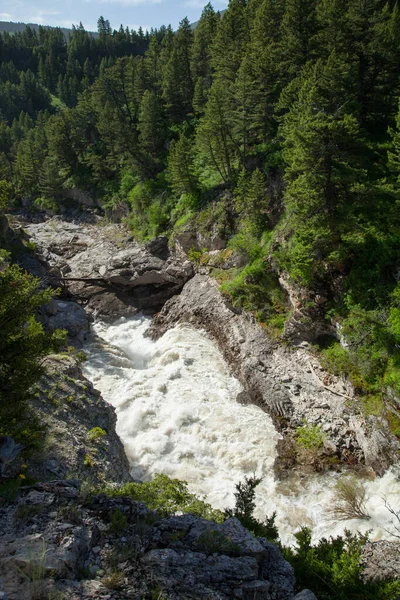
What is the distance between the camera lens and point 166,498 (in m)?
12.3

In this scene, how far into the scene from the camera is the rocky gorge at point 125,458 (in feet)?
24.6

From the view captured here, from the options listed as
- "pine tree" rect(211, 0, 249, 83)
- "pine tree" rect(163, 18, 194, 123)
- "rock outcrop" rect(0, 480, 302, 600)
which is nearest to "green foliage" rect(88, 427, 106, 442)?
"rock outcrop" rect(0, 480, 302, 600)

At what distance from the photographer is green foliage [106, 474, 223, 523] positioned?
11445 mm

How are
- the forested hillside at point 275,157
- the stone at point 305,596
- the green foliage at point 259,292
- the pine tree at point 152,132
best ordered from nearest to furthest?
1. the stone at point 305,596
2. the forested hillside at point 275,157
3. the green foliage at point 259,292
4. the pine tree at point 152,132

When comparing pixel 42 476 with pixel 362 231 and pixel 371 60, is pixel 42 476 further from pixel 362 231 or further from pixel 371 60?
pixel 371 60

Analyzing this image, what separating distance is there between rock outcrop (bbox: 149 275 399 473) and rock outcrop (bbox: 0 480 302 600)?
1113 cm

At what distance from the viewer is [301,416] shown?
20.9 metres

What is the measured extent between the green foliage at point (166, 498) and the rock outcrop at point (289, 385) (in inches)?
366

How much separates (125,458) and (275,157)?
26853 mm

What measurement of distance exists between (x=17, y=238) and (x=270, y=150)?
89.1ft

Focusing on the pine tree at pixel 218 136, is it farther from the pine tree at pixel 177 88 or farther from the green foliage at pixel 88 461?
the green foliage at pixel 88 461

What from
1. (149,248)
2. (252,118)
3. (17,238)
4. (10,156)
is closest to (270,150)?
(252,118)

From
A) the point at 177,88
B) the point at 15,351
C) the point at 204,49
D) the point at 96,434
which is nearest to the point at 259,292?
the point at 96,434

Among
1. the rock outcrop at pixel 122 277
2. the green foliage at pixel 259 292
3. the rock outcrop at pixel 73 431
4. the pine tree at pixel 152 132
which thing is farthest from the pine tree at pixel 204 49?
→ the rock outcrop at pixel 73 431
